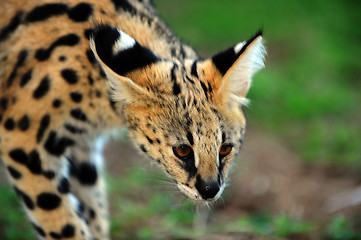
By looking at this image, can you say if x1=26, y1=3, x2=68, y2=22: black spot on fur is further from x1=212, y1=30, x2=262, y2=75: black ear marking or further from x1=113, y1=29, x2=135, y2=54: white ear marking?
x1=212, y1=30, x2=262, y2=75: black ear marking

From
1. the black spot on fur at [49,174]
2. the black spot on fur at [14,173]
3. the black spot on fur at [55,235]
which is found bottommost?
the black spot on fur at [55,235]

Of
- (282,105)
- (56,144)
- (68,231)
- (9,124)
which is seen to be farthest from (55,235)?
(282,105)

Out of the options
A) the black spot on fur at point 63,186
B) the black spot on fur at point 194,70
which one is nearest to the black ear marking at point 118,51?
the black spot on fur at point 194,70

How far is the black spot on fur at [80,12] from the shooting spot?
13.9 ft

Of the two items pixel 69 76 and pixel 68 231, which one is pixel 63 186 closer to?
pixel 68 231

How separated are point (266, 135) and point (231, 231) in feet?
8.65

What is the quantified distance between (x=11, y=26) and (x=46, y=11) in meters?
0.34

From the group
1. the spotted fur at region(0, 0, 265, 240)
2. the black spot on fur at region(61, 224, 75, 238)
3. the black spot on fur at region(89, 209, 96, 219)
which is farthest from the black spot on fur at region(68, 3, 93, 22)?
the black spot on fur at region(89, 209, 96, 219)

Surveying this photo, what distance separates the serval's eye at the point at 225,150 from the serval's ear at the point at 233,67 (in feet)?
1.15

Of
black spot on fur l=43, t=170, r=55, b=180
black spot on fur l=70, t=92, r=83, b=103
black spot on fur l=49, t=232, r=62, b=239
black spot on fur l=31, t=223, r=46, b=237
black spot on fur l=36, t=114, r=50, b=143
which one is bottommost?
black spot on fur l=31, t=223, r=46, b=237

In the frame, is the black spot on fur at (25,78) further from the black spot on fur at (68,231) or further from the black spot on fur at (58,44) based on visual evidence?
the black spot on fur at (68,231)

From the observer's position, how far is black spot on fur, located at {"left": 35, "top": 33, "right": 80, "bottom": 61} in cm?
414

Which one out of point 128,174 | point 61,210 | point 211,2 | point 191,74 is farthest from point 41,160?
point 211,2

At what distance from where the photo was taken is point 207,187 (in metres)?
3.61
